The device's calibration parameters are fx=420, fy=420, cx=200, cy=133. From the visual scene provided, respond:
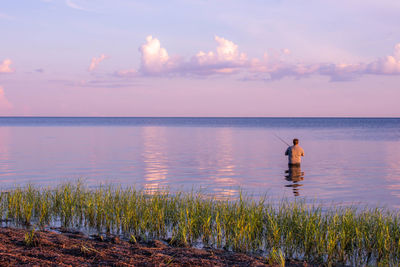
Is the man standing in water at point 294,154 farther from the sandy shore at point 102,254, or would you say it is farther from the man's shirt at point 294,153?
the sandy shore at point 102,254

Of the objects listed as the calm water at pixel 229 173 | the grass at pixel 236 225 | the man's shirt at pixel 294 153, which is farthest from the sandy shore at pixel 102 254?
the man's shirt at pixel 294 153

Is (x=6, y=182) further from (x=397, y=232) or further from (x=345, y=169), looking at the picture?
(x=345, y=169)

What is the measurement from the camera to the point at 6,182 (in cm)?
2389

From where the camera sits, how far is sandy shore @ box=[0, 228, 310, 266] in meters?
7.96

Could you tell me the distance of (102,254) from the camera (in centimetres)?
853

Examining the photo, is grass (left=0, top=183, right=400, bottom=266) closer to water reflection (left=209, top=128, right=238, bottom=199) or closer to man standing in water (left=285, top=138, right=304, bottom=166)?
water reflection (left=209, top=128, right=238, bottom=199)

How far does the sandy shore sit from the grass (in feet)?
2.32

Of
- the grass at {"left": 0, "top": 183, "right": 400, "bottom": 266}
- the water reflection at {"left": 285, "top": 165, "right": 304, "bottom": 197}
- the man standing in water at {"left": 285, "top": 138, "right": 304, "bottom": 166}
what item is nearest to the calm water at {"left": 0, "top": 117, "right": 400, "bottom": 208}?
the water reflection at {"left": 285, "top": 165, "right": 304, "bottom": 197}

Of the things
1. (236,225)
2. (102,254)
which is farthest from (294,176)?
(102,254)

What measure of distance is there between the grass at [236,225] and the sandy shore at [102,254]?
708 mm

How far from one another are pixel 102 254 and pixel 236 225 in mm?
3710

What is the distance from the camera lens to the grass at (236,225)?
10016 millimetres

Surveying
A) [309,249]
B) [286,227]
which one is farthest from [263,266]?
[286,227]

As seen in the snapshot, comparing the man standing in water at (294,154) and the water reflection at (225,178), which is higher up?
the man standing in water at (294,154)
